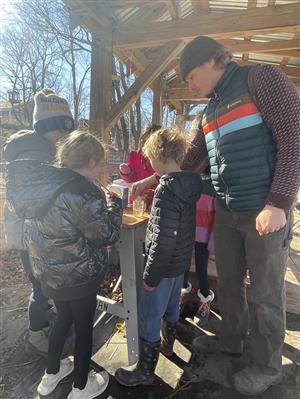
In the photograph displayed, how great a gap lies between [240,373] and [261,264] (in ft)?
2.17

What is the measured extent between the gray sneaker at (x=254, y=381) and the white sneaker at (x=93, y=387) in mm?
731

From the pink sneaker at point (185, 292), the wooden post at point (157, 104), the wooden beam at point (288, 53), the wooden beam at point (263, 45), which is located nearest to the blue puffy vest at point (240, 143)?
the pink sneaker at point (185, 292)

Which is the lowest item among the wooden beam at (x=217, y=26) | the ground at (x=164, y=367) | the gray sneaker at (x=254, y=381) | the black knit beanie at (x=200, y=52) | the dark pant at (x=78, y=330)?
the ground at (x=164, y=367)

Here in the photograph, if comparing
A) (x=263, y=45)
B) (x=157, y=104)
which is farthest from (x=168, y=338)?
(x=157, y=104)

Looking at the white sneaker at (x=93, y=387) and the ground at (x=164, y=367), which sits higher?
the white sneaker at (x=93, y=387)

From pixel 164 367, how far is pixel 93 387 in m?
0.47

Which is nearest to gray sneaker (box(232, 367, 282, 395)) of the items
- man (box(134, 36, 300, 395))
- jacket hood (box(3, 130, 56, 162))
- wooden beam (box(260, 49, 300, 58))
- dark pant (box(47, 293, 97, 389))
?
man (box(134, 36, 300, 395))

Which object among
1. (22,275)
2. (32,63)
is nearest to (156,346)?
(22,275)

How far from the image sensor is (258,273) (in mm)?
1801

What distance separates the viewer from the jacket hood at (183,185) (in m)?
1.78

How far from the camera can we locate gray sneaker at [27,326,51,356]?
A: 2.26m

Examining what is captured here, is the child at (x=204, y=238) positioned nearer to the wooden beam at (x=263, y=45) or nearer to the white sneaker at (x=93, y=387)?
the white sneaker at (x=93, y=387)

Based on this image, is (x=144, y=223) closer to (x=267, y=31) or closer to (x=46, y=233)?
(x=46, y=233)

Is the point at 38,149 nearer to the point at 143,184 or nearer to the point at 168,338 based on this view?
the point at 143,184
